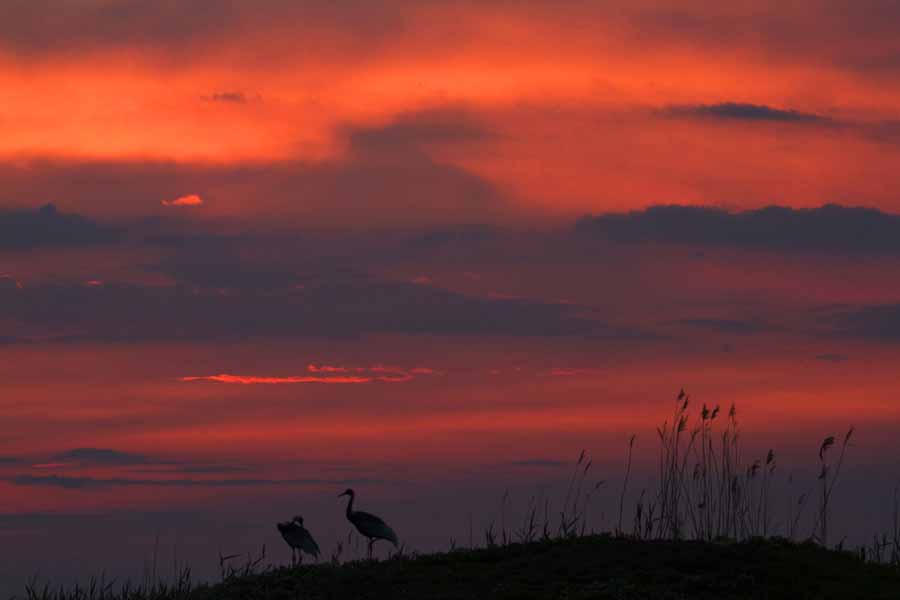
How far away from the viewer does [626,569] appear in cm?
2152

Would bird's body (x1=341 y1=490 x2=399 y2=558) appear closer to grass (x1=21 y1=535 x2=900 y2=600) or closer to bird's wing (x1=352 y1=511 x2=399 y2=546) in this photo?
bird's wing (x1=352 y1=511 x2=399 y2=546)

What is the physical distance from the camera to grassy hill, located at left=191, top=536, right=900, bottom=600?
20.7 metres

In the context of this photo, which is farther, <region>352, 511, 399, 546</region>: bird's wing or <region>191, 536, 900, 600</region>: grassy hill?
<region>352, 511, 399, 546</region>: bird's wing

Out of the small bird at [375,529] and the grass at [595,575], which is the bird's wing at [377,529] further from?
the grass at [595,575]

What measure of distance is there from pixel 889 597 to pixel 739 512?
6.28m

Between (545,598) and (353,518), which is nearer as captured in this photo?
(545,598)

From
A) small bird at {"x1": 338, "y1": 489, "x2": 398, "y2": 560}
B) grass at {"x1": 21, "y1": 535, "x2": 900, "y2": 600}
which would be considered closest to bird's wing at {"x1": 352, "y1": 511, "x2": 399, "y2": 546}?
small bird at {"x1": 338, "y1": 489, "x2": 398, "y2": 560}

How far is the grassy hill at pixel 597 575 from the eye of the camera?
20.7m

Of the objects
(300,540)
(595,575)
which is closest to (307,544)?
(300,540)

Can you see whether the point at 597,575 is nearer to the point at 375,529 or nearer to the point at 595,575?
the point at 595,575

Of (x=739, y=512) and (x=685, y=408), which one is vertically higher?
(x=685, y=408)

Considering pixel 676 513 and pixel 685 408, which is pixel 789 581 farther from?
pixel 685 408

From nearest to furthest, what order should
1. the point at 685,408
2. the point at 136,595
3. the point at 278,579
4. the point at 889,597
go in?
the point at 889,597
the point at 278,579
the point at 136,595
the point at 685,408

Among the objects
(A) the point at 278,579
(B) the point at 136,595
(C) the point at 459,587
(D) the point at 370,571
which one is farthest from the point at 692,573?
(B) the point at 136,595
